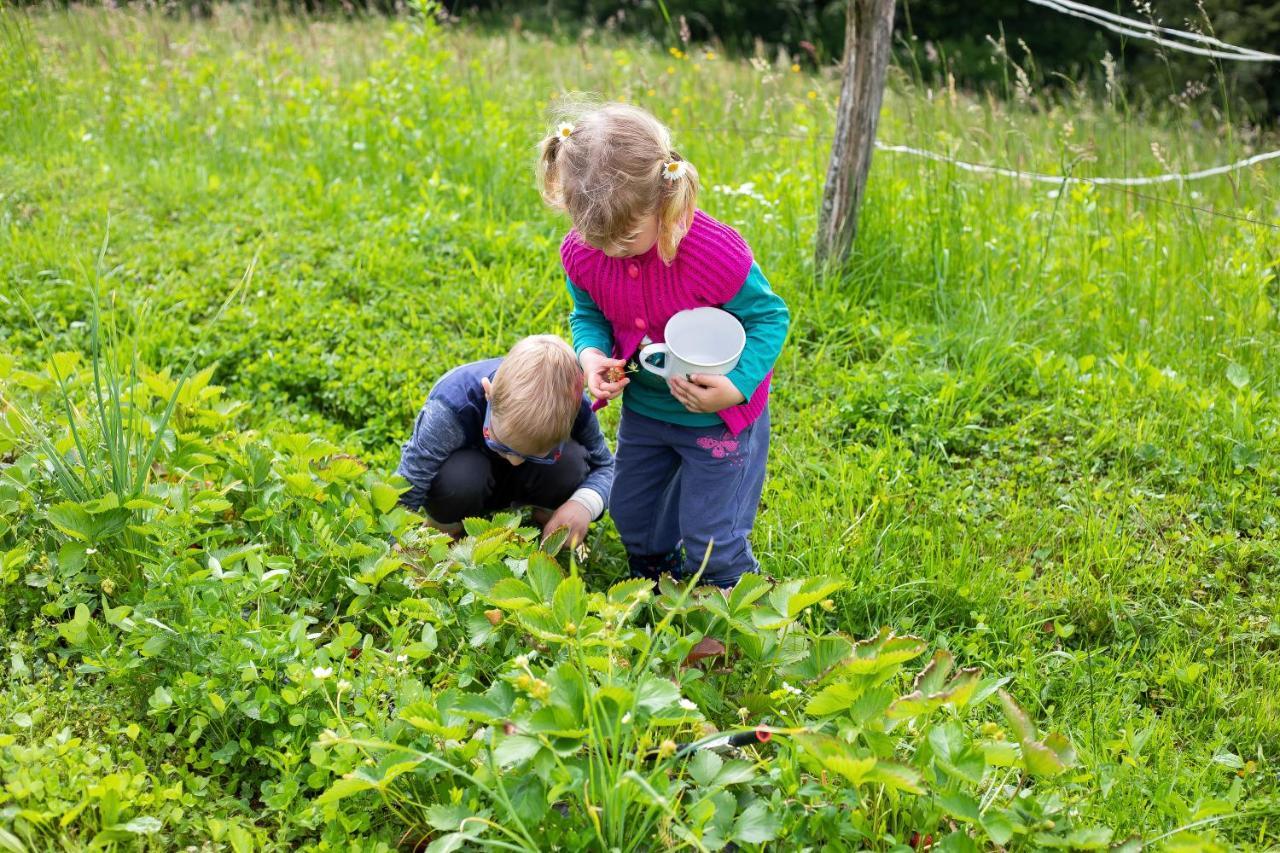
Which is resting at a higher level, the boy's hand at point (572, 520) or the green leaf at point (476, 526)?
the green leaf at point (476, 526)

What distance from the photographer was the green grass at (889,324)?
2723mm

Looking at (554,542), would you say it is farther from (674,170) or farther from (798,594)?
(674,170)

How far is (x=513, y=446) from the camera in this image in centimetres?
271

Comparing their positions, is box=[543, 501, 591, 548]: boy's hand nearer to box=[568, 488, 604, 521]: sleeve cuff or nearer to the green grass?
box=[568, 488, 604, 521]: sleeve cuff

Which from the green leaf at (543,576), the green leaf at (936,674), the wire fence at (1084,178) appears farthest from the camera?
the wire fence at (1084,178)

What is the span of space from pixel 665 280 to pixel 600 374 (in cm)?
28

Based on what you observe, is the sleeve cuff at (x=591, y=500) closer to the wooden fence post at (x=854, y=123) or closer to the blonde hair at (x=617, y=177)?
→ the blonde hair at (x=617, y=177)

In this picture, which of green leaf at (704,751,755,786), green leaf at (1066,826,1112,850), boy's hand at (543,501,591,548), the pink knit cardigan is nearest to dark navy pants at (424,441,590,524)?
boy's hand at (543,501,591,548)

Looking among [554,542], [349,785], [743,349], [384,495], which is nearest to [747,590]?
[554,542]

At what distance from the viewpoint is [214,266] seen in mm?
4238

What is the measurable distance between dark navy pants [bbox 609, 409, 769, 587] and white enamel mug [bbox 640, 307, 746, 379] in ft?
0.83

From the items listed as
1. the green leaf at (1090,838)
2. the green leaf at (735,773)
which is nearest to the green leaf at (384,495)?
the green leaf at (735,773)

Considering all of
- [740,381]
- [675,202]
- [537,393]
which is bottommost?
[537,393]

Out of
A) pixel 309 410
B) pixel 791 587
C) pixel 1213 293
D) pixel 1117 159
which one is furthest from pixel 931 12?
pixel 791 587
